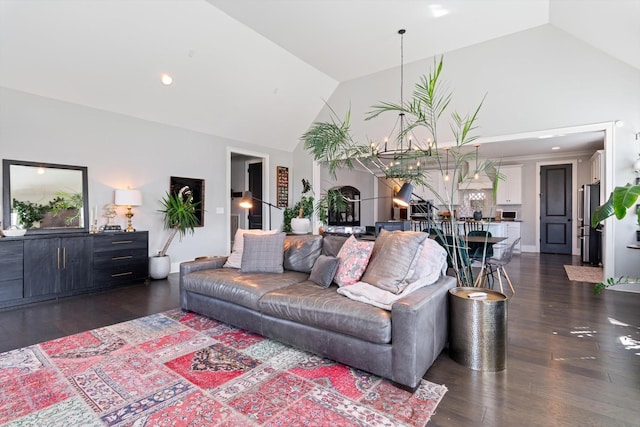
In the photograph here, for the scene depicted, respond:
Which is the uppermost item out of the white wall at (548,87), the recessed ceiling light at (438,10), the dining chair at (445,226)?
the recessed ceiling light at (438,10)

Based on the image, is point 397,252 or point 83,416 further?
point 397,252

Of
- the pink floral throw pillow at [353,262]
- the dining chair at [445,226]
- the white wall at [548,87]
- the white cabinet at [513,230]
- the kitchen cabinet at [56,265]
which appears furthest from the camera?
the white cabinet at [513,230]

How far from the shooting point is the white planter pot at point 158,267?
17.1ft

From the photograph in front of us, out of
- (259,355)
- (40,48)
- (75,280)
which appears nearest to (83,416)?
(259,355)

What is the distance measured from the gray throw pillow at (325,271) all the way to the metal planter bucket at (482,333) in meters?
1.08

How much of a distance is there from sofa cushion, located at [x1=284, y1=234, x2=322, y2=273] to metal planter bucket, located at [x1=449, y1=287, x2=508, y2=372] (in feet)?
5.30

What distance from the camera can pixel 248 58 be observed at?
525cm

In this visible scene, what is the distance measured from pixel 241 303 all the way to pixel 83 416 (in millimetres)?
1335

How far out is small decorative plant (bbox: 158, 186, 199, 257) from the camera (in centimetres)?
552

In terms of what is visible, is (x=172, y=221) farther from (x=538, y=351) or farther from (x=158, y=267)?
(x=538, y=351)

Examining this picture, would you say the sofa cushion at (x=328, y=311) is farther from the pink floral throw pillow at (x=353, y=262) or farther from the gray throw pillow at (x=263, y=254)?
the gray throw pillow at (x=263, y=254)

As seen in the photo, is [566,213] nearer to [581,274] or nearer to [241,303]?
[581,274]

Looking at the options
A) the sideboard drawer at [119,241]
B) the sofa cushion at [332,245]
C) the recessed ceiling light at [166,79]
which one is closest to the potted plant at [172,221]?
the sideboard drawer at [119,241]

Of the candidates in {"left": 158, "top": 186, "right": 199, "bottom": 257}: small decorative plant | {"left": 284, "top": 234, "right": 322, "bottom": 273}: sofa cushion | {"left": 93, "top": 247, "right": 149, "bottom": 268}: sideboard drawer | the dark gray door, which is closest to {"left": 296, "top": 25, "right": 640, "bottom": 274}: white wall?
{"left": 284, "top": 234, "right": 322, "bottom": 273}: sofa cushion
